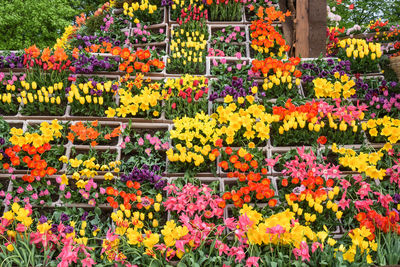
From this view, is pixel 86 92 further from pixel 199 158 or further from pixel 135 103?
pixel 199 158

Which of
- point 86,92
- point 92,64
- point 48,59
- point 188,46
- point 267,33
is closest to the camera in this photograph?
point 86,92

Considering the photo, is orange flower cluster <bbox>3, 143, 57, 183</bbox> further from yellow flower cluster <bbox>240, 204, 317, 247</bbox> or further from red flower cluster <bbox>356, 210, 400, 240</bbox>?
red flower cluster <bbox>356, 210, 400, 240</bbox>

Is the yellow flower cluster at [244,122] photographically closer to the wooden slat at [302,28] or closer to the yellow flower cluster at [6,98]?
the wooden slat at [302,28]

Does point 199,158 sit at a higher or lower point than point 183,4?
lower

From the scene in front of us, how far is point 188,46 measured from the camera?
220 inches

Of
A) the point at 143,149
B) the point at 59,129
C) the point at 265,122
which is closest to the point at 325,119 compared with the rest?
the point at 265,122

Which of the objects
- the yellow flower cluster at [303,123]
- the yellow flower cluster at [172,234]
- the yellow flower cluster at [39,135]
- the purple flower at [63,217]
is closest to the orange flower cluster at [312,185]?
the yellow flower cluster at [303,123]

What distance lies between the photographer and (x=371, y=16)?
54.5ft

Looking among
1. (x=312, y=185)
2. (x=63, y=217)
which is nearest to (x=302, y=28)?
(x=312, y=185)

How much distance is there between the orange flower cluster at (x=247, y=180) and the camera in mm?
3764

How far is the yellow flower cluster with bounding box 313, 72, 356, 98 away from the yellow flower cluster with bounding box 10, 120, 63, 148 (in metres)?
3.01

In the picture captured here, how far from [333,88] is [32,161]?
3.50 meters

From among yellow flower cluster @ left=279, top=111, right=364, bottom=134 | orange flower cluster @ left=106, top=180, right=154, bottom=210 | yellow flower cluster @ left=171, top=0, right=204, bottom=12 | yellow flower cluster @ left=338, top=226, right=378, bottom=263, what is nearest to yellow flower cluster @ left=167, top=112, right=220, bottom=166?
orange flower cluster @ left=106, top=180, right=154, bottom=210

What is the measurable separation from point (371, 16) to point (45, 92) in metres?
15.5
